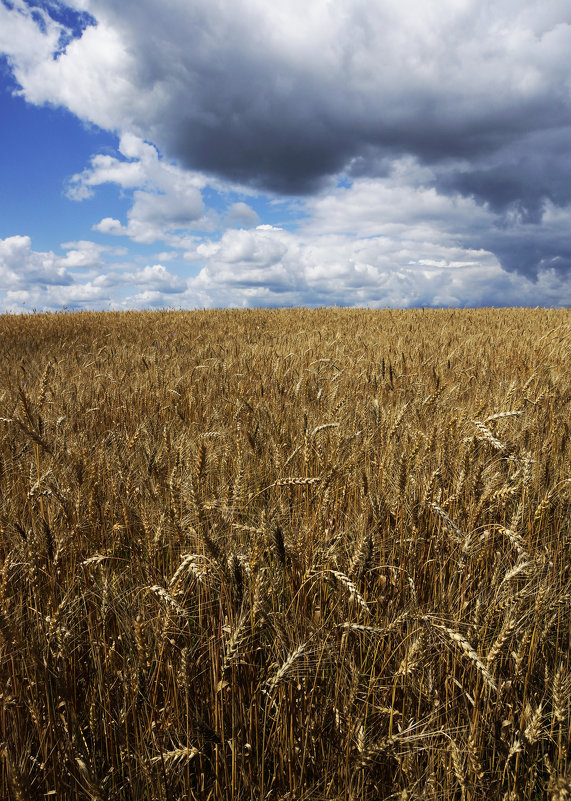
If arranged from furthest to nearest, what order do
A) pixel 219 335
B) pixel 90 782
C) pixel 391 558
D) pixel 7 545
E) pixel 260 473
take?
pixel 219 335, pixel 260 473, pixel 7 545, pixel 391 558, pixel 90 782

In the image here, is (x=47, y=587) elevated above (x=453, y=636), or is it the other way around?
(x=453, y=636)

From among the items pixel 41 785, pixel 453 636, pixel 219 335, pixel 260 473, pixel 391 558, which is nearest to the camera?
pixel 453 636

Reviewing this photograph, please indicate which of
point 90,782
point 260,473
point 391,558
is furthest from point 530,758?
point 260,473

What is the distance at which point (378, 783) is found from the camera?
119cm

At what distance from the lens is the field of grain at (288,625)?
1.12m

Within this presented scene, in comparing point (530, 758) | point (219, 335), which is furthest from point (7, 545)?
point (219, 335)

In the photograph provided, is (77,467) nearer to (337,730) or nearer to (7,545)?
(7,545)

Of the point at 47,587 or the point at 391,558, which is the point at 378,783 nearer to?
the point at 391,558

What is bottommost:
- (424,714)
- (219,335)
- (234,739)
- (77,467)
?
(424,714)

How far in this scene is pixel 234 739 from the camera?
3.50 feet

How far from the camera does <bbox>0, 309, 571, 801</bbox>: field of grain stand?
1125 millimetres

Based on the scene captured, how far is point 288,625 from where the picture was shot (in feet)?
3.87

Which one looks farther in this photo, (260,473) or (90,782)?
(260,473)

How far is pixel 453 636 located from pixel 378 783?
491 mm
